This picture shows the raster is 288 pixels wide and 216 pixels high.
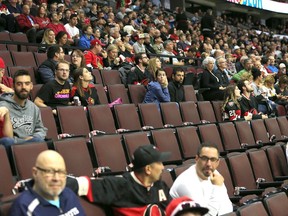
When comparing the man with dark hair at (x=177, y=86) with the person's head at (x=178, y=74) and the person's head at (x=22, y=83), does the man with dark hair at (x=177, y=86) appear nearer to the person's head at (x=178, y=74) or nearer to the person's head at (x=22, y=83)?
the person's head at (x=178, y=74)

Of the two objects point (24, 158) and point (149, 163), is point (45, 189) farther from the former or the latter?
point (24, 158)

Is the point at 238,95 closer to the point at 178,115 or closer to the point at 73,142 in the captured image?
the point at 178,115

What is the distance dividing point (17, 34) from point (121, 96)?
174 centimetres

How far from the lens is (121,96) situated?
A: 18.4ft

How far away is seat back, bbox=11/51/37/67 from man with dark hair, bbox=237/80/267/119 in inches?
90.5

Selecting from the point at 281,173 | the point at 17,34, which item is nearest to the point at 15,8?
the point at 17,34

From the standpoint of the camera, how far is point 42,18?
7363 mm

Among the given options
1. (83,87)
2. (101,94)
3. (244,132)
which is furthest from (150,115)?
(244,132)

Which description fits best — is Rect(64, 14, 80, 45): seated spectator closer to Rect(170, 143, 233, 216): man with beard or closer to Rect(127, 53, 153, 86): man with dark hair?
Rect(127, 53, 153, 86): man with dark hair

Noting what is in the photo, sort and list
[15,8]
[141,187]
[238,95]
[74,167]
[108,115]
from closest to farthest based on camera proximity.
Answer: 1. [141,187]
2. [74,167]
3. [108,115]
4. [238,95]
5. [15,8]

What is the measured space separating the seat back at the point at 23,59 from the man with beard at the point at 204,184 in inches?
120

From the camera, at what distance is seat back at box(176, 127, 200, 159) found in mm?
4438

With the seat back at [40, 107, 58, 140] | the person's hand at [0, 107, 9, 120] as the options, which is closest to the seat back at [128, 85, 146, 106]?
the seat back at [40, 107, 58, 140]

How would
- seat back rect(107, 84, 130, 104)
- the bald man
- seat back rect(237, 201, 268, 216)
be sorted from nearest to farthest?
the bald man < seat back rect(237, 201, 268, 216) < seat back rect(107, 84, 130, 104)
